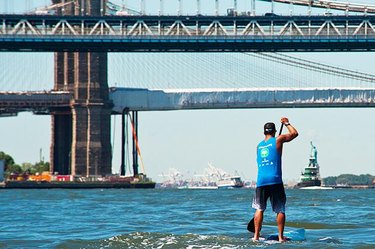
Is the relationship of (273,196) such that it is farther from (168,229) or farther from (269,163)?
(168,229)

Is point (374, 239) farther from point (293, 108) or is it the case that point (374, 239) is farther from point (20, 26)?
point (293, 108)

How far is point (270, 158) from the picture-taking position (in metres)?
19.0

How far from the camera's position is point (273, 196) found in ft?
63.1

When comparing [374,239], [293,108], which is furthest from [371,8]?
[374,239]

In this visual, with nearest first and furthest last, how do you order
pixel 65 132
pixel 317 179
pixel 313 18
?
pixel 313 18, pixel 65 132, pixel 317 179

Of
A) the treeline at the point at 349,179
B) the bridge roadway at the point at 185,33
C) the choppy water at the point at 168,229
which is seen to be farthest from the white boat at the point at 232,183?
the choppy water at the point at 168,229

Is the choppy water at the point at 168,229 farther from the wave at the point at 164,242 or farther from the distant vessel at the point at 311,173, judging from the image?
the distant vessel at the point at 311,173

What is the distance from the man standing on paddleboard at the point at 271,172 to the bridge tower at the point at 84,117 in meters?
84.1

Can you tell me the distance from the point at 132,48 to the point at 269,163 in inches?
2733

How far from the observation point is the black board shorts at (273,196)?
19141 millimetres

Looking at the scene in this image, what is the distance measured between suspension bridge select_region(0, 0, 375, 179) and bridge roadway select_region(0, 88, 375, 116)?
8 centimetres

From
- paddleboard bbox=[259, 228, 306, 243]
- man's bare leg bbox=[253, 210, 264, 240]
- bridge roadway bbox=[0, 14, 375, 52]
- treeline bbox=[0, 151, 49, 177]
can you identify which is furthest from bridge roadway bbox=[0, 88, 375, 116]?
man's bare leg bbox=[253, 210, 264, 240]

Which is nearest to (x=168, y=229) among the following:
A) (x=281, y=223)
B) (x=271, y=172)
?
(x=281, y=223)

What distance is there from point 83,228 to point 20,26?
6792 cm
